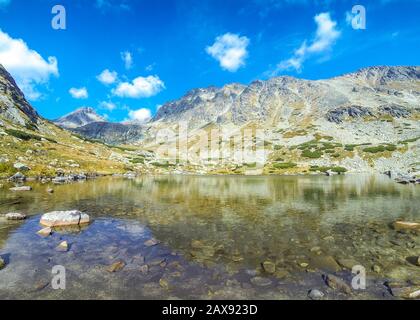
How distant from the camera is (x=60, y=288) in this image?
10938mm

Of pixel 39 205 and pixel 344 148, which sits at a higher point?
pixel 344 148

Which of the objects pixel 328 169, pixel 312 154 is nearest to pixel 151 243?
pixel 328 169

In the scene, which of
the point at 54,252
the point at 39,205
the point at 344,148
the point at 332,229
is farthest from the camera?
the point at 344,148

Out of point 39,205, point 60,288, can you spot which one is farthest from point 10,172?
point 60,288

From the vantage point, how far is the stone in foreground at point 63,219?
20.8 meters

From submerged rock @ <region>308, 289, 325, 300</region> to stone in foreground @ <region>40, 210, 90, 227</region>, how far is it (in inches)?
714

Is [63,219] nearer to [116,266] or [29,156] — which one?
[116,266]

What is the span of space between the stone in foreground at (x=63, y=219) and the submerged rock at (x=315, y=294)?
1813 cm

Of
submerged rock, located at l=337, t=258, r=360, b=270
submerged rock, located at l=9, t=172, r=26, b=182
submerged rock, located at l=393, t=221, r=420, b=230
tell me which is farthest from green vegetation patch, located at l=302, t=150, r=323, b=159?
submerged rock, located at l=337, t=258, r=360, b=270

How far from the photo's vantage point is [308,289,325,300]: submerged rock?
10219mm

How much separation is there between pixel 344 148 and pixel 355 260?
137766 millimetres

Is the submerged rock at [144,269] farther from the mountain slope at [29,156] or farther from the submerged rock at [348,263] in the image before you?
the mountain slope at [29,156]

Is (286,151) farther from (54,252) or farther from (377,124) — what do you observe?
(54,252)
